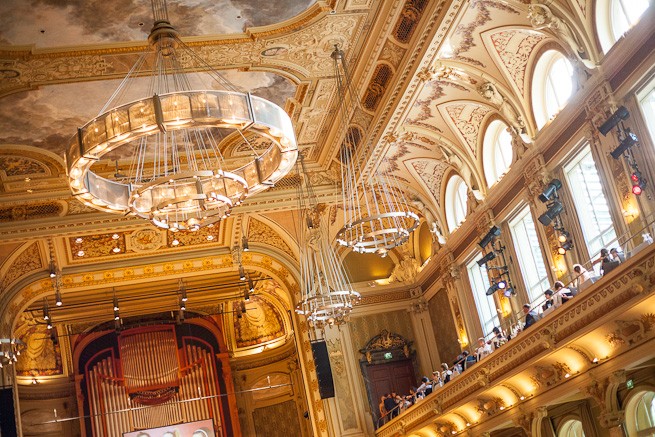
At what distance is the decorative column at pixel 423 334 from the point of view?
1006 inches

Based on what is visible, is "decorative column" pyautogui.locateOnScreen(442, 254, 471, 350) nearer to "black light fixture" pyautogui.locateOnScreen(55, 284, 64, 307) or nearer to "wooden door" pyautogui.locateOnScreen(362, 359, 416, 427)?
"wooden door" pyautogui.locateOnScreen(362, 359, 416, 427)

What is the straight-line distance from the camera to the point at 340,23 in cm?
1669

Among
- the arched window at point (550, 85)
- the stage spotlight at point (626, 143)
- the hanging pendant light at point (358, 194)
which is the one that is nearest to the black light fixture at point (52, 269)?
the hanging pendant light at point (358, 194)

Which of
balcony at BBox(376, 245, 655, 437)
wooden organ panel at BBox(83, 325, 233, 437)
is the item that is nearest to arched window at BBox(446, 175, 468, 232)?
balcony at BBox(376, 245, 655, 437)

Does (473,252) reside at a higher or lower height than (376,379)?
higher

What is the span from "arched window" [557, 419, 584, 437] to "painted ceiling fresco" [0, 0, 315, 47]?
9.90 metres

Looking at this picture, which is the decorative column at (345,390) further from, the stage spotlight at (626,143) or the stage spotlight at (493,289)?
the stage spotlight at (626,143)

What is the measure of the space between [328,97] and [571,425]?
867 cm

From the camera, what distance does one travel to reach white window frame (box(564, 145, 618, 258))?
16.3m

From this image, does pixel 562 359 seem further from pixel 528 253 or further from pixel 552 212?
pixel 528 253

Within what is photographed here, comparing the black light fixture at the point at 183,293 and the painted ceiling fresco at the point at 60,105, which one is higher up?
the painted ceiling fresco at the point at 60,105

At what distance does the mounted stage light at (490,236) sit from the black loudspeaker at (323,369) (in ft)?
20.2

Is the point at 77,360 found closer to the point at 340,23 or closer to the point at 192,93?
the point at 340,23

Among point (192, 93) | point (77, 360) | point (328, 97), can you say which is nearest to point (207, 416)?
point (77, 360)
